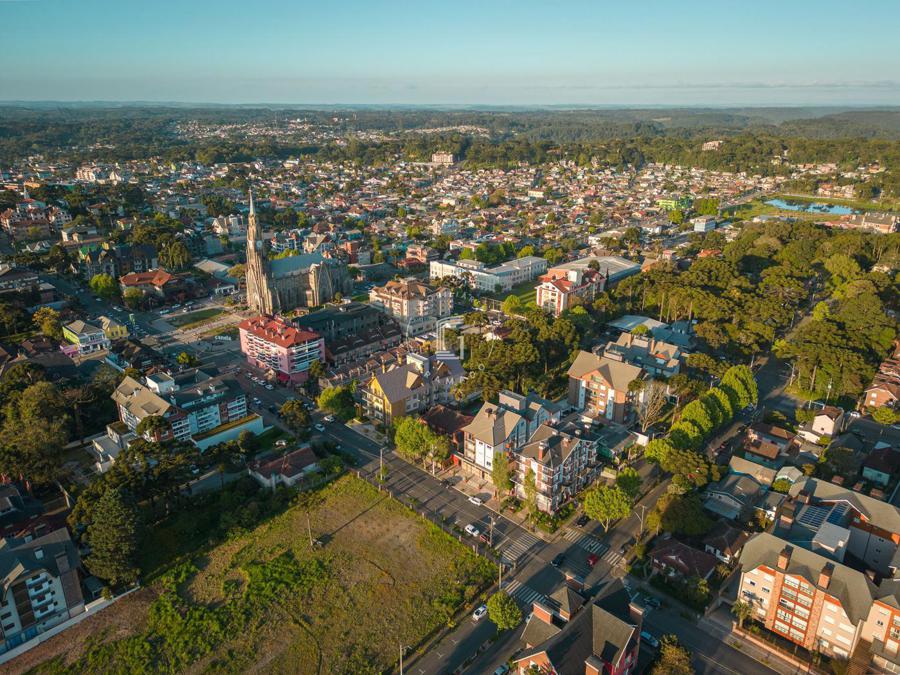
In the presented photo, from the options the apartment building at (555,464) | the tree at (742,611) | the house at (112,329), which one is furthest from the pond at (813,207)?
the house at (112,329)

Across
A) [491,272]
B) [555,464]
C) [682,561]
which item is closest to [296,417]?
[555,464]

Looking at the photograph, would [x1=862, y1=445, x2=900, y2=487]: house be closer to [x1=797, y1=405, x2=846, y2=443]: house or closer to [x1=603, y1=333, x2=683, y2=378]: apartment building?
[x1=797, y1=405, x2=846, y2=443]: house

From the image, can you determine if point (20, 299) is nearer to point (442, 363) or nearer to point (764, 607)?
point (442, 363)

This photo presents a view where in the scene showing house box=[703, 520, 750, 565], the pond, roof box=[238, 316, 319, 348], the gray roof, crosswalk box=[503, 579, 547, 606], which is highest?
the pond

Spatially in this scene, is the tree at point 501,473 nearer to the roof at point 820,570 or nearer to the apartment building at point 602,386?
the roof at point 820,570

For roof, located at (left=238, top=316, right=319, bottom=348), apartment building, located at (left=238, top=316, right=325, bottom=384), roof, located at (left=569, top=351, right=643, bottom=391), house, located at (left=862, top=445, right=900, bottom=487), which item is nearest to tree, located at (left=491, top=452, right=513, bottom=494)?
roof, located at (left=569, top=351, right=643, bottom=391)

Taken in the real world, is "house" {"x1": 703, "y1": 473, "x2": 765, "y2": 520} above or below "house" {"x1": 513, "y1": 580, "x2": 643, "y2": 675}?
below

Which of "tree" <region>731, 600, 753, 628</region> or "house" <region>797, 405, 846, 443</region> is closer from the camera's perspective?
"tree" <region>731, 600, 753, 628</region>
